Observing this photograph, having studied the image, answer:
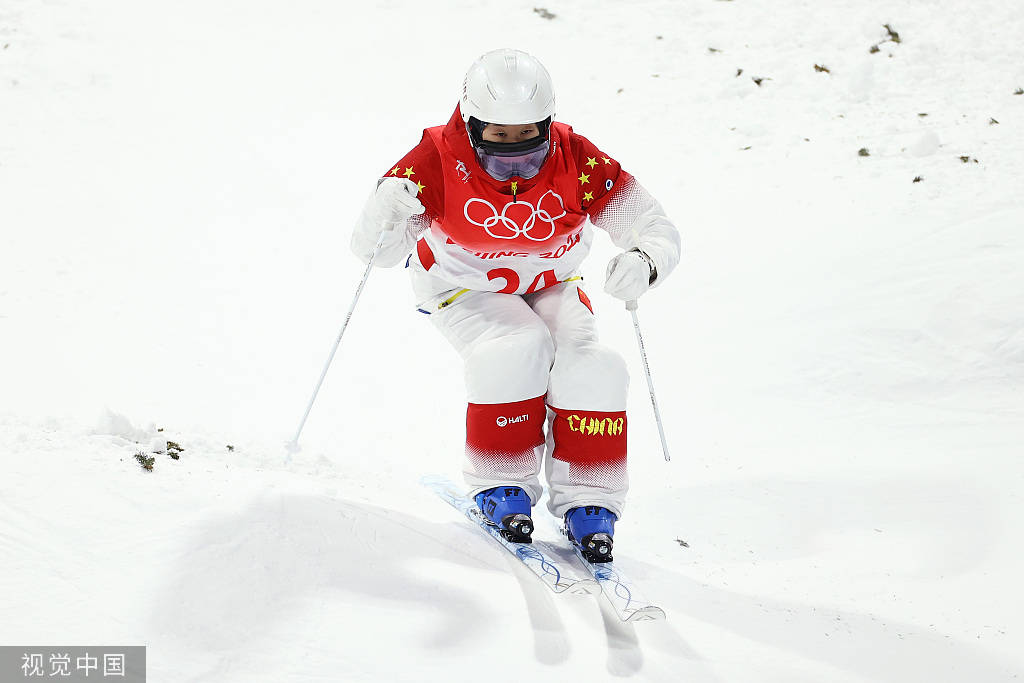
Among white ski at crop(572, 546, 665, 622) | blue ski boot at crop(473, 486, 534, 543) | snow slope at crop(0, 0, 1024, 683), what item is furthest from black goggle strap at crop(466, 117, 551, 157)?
white ski at crop(572, 546, 665, 622)

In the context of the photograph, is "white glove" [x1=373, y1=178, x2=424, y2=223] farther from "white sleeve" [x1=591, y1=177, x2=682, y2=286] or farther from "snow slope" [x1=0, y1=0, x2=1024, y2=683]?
"snow slope" [x1=0, y1=0, x2=1024, y2=683]

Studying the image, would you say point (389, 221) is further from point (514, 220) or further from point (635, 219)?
point (635, 219)

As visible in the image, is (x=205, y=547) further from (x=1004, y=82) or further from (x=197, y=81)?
(x=1004, y=82)

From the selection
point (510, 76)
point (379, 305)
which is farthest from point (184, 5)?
point (510, 76)

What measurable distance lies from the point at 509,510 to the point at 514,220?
0.92 meters

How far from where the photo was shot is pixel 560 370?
10.1 feet

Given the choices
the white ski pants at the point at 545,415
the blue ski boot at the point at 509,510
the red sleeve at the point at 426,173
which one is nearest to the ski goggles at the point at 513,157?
the red sleeve at the point at 426,173

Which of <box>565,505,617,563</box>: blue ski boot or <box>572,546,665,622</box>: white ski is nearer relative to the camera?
<box>572,546,665,622</box>: white ski

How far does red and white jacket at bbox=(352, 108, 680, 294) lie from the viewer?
314 cm

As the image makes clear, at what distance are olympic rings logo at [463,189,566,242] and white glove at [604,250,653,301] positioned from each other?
0.26m

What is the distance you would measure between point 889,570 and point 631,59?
535cm

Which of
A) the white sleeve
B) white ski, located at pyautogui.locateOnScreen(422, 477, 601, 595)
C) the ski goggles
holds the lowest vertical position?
white ski, located at pyautogui.locateOnScreen(422, 477, 601, 595)

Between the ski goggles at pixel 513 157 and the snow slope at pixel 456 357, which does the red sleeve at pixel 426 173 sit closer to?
the ski goggles at pixel 513 157

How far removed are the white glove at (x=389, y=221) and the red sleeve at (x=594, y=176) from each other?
1.81 feet
